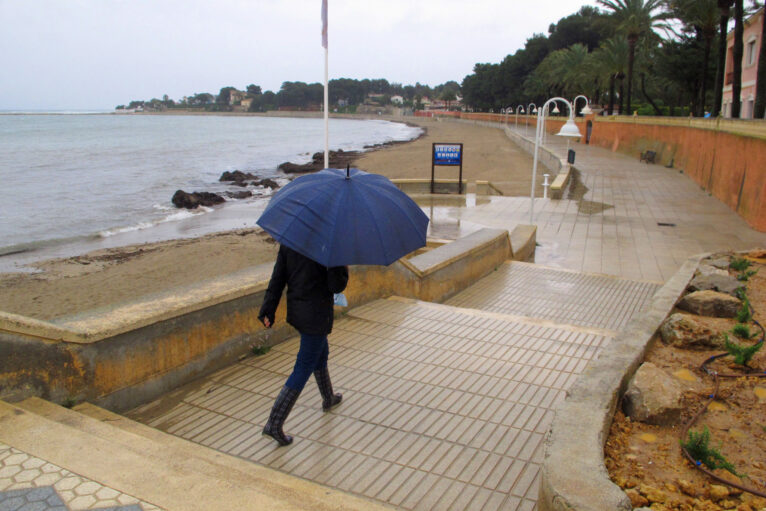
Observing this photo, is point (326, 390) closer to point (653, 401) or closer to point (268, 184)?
point (653, 401)

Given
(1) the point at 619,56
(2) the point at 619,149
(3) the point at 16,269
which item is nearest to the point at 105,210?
(3) the point at 16,269

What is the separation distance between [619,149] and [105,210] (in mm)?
30780

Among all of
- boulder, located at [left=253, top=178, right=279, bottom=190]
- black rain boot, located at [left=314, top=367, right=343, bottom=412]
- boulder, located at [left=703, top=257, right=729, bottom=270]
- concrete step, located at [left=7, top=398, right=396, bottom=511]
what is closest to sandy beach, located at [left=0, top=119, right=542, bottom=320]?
black rain boot, located at [left=314, top=367, right=343, bottom=412]

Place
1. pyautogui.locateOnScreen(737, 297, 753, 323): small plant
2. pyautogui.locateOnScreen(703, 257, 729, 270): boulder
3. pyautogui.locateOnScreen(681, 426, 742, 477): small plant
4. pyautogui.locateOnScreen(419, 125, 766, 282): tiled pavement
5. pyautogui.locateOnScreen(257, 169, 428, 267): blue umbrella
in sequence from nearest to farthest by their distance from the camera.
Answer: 1. pyautogui.locateOnScreen(681, 426, 742, 477): small plant
2. pyautogui.locateOnScreen(257, 169, 428, 267): blue umbrella
3. pyautogui.locateOnScreen(737, 297, 753, 323): small plant
4. pyautogui.locateOnScreen(703, 257, 729, 270): boulder
5. pyautogui.locateOnScreen(419, 125, 766, 282): tiled pavement

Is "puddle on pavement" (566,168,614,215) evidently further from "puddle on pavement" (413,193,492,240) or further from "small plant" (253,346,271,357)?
"small plant" (253,346,271,357)

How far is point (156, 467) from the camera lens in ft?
9.12

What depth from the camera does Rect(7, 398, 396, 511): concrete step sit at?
8.39 ft

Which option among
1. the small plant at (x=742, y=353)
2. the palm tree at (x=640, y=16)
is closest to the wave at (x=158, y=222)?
the small plant at (x=742, y=353)

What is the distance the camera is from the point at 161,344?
4.13 meters

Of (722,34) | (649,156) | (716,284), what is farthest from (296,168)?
(716,284)

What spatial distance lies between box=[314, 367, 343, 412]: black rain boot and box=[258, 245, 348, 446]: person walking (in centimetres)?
24

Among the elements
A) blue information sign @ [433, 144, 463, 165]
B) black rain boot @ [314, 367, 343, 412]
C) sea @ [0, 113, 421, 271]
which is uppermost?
blue information sign @ [433, 144, 463, 165]

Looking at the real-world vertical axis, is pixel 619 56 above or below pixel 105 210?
above

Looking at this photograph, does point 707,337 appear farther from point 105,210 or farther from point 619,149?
point 619,149
